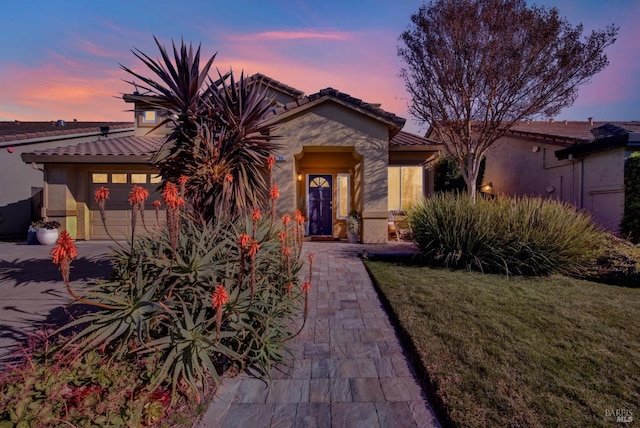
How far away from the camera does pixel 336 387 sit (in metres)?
2.82

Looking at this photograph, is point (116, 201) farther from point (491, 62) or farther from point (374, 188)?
point (491, 62)

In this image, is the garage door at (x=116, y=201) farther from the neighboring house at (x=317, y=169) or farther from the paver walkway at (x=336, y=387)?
the paver walkway at (x=336, y=387)

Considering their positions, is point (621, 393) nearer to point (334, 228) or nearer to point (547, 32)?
point (334, 228)

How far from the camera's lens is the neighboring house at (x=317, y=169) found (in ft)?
32.4

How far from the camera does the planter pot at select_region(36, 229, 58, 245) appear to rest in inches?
426

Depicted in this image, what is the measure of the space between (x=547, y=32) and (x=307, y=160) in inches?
353

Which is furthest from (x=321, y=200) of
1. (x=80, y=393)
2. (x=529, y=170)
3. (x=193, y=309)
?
(x=529, y=170)

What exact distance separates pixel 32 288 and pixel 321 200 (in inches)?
342

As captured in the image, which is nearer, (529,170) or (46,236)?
(46,236)

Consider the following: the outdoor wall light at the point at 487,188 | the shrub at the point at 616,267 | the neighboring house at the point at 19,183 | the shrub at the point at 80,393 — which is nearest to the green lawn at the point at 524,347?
the shrub at the point at 616,267

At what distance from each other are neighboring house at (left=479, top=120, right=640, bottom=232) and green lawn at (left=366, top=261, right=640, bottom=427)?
6.02 meters

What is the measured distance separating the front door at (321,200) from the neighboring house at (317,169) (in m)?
0.04

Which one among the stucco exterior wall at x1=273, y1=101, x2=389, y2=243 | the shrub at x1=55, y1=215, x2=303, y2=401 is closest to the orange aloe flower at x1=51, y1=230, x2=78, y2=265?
the shrub at x1=55, y1=215, x2=303, y2=401

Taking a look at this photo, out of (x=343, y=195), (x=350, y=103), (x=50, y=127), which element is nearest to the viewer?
(x=350, y=103)
